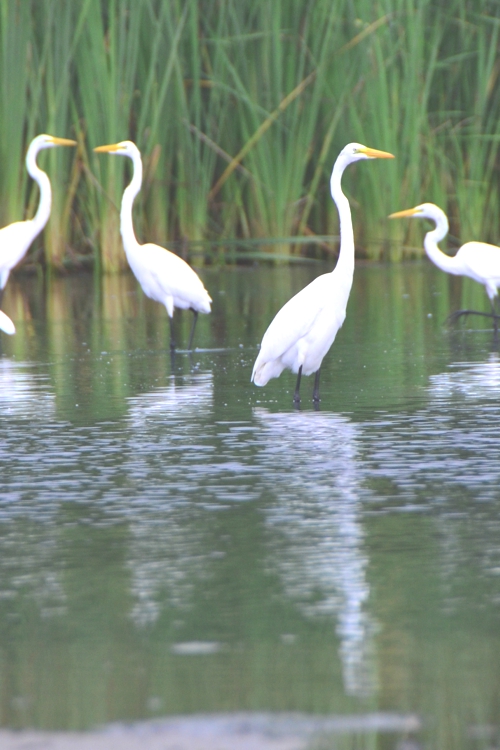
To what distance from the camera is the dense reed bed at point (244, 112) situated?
14438 mm

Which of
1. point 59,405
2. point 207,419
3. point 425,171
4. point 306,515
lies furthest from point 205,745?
point 425,171

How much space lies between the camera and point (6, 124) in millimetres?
14070

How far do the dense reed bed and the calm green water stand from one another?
625 cm

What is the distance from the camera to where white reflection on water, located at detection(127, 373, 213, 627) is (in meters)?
3.78

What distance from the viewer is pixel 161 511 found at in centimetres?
476

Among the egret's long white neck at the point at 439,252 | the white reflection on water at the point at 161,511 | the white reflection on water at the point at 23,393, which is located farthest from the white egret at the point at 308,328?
the egret's long white neck at the point at 439,252

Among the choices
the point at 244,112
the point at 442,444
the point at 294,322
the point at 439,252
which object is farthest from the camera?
the point at 244,112

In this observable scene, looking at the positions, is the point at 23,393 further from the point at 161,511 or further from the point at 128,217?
the point at 128,217

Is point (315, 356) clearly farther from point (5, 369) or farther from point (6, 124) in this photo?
point (6, 124)

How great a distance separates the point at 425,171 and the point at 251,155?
2.30 metres

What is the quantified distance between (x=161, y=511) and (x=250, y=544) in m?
0.60

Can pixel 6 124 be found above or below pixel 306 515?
above

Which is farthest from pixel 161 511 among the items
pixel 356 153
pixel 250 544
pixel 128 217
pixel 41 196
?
pixel 41 196

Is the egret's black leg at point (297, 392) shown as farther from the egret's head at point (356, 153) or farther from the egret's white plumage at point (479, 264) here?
the egret's white plumage at point (479, 264)
